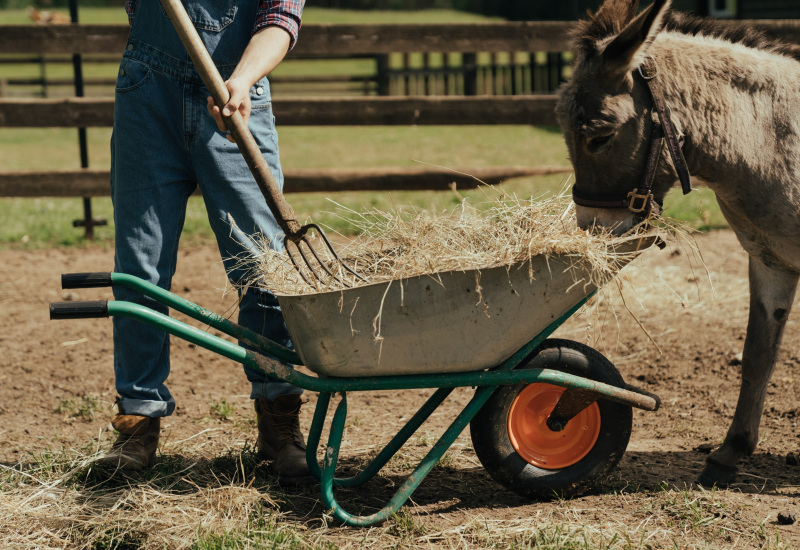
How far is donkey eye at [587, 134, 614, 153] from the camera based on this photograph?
8.79 ft

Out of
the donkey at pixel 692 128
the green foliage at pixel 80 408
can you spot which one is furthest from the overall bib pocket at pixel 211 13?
the green foliage at pixel 80 408

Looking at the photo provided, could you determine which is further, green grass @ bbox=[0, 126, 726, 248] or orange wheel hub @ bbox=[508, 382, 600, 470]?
green grass @ bbox=[0, 126, 726, 248]

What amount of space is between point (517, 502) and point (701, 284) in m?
3.33

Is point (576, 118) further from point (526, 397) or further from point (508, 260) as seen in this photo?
point (526, 397)

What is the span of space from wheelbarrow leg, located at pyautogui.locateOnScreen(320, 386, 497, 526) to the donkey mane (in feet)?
4.18

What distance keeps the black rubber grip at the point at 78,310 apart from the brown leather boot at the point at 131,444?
29.3 inches

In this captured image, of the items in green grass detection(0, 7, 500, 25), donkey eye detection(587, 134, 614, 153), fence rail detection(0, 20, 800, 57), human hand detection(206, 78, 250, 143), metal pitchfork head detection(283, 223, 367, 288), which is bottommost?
metal pitchfork head detection(283, 223, 367, 288)

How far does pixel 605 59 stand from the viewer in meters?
2.62

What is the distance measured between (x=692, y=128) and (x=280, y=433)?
1.89 meters

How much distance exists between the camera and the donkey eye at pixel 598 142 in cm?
268

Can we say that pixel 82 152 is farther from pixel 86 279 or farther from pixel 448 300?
pixel 448 300

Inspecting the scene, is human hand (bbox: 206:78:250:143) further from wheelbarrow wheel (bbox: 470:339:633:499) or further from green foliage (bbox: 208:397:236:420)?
green foliage (bbox: 208:397:236:420)

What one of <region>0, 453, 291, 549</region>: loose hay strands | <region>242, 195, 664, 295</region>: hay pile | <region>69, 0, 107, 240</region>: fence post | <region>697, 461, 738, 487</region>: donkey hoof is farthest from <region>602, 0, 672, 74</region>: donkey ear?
<region>69, 0, 107, 240</region>: fence post

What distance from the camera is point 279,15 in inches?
108
